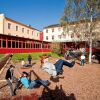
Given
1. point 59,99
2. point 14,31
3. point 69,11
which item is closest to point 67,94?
point 59,99

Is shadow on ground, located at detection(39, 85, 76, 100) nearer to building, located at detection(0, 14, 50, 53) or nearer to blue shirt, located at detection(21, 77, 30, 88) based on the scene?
blue shirt, located at detection(21, 77, 30, 88)

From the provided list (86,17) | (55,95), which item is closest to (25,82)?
(55,95)

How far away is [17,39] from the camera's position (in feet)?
117

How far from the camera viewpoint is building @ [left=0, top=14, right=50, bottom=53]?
3211cm

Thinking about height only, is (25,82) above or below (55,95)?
above

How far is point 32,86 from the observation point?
11.3 m

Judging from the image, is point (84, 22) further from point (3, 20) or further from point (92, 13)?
point (3, 20)

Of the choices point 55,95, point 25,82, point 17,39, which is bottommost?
point 55,95

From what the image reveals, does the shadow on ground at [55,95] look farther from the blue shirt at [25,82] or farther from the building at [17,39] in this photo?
the building at [17,39]

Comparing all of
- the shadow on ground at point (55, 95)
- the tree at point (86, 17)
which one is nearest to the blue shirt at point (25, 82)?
the shadow on ground at point (55, 95)

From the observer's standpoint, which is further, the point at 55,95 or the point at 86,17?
the point at 86,17

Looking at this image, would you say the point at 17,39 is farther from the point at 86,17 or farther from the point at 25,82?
the point at 25,82

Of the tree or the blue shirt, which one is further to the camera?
the tree

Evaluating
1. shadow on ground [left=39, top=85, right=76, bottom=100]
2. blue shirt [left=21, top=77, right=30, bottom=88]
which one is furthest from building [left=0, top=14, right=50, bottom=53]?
shadow on ground [left=39, top=85, right=76, bottom=100]
